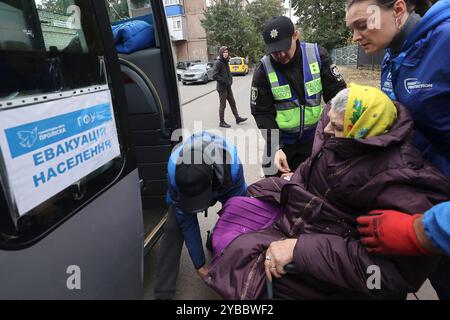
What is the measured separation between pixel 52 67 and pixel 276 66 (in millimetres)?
1594

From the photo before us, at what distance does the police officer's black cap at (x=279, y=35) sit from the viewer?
7.38 ft

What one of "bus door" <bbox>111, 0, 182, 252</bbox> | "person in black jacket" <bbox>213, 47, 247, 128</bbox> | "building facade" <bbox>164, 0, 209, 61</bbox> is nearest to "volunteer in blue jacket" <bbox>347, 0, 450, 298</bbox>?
"bus door" <bbox>111, 0, 182, 252</bbox>

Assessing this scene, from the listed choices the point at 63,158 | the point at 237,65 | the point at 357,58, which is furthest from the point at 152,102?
the point at 237,65

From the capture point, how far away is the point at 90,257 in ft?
4.79

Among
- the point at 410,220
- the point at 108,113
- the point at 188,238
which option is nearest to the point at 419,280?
the point at 410,220

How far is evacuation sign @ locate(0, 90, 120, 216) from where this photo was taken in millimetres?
1075

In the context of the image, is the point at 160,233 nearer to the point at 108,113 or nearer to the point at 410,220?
the point at 108,113

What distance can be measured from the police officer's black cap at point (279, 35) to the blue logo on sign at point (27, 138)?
1663 mm

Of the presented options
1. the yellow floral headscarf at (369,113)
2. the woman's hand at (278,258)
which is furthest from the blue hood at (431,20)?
the woman's hand at (278,258)

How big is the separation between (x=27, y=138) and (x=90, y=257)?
0.62m

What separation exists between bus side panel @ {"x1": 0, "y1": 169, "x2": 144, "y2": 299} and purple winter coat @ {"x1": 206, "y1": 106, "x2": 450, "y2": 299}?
20.0 inches

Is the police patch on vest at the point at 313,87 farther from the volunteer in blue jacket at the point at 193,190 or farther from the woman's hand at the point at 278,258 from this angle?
the woman's hand at the point at 278,258

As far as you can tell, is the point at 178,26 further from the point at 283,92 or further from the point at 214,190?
the point at 214,190

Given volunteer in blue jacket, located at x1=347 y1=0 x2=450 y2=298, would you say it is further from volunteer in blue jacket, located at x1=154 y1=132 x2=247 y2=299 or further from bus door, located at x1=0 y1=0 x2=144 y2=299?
bus door, located at x1=0 y1=0 x2=144 y2=299
